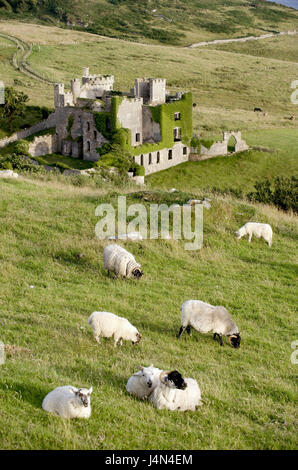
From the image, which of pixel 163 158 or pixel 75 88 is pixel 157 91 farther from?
pixel 75 88

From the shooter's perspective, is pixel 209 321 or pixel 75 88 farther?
pixel 75 88

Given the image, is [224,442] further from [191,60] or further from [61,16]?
[61,16]

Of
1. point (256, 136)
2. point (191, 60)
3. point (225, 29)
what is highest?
point (225, 29)

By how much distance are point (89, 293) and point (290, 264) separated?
8.51m

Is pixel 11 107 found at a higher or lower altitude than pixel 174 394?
higher

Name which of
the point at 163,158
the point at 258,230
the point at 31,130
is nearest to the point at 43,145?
the point at 31,130

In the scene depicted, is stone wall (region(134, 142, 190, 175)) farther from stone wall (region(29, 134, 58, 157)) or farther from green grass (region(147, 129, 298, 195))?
stone wall (region(29, 134, 58, 157))

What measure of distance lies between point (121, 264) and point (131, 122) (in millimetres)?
49423

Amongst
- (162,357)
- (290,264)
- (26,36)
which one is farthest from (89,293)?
(26,36)

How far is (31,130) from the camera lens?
6806 centimetres

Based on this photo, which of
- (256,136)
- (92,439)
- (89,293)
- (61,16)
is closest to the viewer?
(92,439)

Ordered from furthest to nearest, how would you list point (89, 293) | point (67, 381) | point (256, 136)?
point (256, 136) < point (89, 293) < point (67, 381)

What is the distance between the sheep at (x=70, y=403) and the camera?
28.7ft

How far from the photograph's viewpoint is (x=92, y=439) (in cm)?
824
